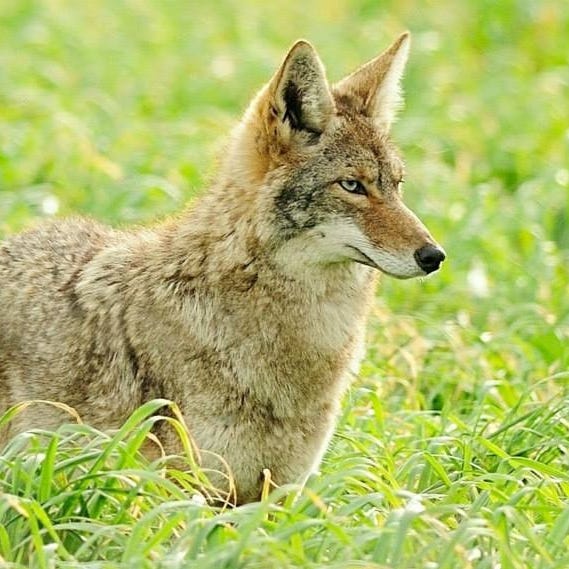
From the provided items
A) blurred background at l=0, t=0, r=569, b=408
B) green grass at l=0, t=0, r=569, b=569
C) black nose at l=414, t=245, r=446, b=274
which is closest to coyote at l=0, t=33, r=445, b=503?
black nose at l=414, t=245, r=446, b=274

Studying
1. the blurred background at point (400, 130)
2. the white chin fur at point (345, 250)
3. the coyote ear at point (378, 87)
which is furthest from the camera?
the blurred background at point (400, 130)

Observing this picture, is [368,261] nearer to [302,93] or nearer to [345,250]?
[345,250]

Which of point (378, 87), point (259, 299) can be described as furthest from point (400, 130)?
point (259, 299)

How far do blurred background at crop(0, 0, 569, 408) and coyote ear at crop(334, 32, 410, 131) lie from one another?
2.14 feet

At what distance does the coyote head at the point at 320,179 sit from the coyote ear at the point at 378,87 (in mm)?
68

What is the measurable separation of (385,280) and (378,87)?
9.96ft

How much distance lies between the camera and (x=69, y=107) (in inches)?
488

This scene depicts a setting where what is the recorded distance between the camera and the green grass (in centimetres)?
539

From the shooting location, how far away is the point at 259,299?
6516mm

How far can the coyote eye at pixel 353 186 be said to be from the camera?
644 centimetres

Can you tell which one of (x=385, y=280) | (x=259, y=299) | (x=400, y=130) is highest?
(x=259, y=299)

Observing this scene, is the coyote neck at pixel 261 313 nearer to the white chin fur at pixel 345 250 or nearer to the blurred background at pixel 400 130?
the white chin fur at pixel 345 250

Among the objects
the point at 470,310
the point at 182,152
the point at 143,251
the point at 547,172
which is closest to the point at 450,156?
the point at 547,172

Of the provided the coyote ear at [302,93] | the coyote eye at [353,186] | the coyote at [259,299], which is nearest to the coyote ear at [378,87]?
the coyote at [259,299]
